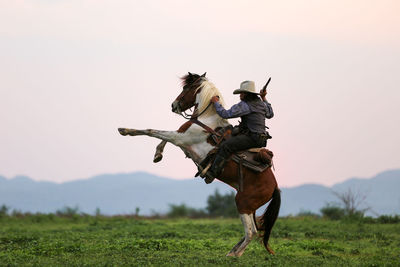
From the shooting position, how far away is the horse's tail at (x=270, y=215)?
11461 mm

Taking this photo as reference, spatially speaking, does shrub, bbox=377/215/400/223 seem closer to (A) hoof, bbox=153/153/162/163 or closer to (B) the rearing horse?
(B) the rearing horse

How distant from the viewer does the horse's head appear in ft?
38.8

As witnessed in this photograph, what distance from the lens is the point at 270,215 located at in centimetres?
1152

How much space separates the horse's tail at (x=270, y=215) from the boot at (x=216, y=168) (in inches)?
57.3

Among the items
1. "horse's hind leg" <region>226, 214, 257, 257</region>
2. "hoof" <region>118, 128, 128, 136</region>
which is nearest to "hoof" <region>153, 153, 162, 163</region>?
"hoof" <region>118, 128, 128, 136</region>

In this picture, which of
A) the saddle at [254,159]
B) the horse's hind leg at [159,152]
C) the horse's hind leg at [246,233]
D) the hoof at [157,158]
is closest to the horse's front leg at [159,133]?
the horse's hind leg at [159,152]

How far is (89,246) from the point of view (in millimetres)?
12875

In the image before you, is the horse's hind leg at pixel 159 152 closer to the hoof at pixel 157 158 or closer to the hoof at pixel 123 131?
the hoof at pixel 157 158

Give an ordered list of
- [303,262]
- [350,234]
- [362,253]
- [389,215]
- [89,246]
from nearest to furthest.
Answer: [303,262] → [89,246] → [362,253] → [350,234] → [389,215]

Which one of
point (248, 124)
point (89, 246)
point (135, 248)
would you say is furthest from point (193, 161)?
point (89, 246)

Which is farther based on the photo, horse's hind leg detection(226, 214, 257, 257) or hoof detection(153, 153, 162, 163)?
hoof detection(153, 153, 162, 163)

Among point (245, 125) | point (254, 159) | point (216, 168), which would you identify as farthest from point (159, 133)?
point (254, 159)

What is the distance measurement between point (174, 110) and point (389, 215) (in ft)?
51.2

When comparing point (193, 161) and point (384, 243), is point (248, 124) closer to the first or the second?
point (193, 161)
